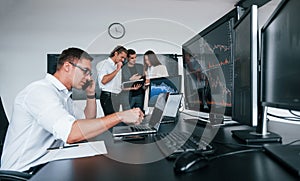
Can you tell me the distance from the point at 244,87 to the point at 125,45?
9.50 feet

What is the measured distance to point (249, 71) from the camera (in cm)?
82

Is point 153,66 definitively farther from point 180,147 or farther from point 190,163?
point 190,163

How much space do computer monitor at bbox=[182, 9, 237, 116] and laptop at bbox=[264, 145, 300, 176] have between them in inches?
14.1

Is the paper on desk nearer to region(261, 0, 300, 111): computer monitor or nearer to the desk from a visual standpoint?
the desk

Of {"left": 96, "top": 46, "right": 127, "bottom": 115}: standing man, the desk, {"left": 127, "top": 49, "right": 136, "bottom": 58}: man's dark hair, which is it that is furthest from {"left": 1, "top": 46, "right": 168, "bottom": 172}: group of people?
{"left": 127, "top": 49, "right": 136, "bottom": 58}: man's dark hair

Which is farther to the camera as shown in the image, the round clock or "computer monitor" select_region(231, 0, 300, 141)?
the round clock

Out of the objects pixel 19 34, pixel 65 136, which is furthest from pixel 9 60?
pixel 65 136

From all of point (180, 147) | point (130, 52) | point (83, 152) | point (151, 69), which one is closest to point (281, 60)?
point (180, 147)

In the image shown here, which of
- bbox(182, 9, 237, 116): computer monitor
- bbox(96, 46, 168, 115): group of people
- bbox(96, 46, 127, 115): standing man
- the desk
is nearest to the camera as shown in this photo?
the desk

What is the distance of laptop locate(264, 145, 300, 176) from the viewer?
1.83 feet

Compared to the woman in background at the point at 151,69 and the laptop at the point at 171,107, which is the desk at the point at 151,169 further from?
the woman in background at the point at 151,69

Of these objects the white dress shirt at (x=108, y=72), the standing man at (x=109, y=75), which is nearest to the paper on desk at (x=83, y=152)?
the standing man at (x=109, y=75)

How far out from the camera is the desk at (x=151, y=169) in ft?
1.78

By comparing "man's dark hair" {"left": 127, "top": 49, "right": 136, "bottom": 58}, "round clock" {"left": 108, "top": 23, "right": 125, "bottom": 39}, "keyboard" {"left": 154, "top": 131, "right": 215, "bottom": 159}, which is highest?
"round clock" {"left": 108, "top": 23, "right": 125, "bottom": 39}
